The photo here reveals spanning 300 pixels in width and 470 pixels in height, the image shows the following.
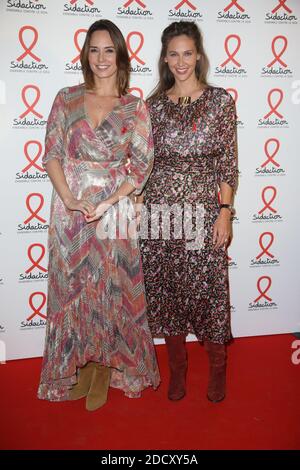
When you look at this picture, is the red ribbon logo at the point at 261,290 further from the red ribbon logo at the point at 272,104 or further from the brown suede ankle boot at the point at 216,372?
the red ribbon logo at the point at 272,104

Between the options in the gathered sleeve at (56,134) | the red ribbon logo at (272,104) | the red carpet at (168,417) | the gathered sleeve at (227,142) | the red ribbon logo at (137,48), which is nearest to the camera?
the red carpet at (168,417)

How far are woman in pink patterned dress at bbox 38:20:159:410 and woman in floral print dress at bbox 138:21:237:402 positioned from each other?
125 mm

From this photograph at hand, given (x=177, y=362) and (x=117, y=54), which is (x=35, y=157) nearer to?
(x=117, y=54)

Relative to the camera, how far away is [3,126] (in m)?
2.78

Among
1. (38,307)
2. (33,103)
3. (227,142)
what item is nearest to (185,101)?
(227,142)

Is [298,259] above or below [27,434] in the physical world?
above

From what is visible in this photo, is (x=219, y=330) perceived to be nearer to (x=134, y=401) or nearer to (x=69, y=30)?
(x=134, y=401)

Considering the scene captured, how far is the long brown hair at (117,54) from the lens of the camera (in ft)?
6.91

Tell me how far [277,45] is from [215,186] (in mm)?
1381

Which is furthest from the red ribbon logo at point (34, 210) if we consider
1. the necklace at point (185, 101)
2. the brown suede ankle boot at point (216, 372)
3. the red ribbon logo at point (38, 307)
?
the brown suede ankle boot at point (216, 372)

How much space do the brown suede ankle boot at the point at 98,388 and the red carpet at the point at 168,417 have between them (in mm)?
38

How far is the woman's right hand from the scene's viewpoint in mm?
2055

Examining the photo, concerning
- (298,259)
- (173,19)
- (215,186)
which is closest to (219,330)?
(215,186)

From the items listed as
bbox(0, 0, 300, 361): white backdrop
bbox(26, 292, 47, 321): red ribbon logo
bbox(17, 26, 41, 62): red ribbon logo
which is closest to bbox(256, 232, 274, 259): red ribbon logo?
bbox(0, 0, 300, 361): white backdrop
